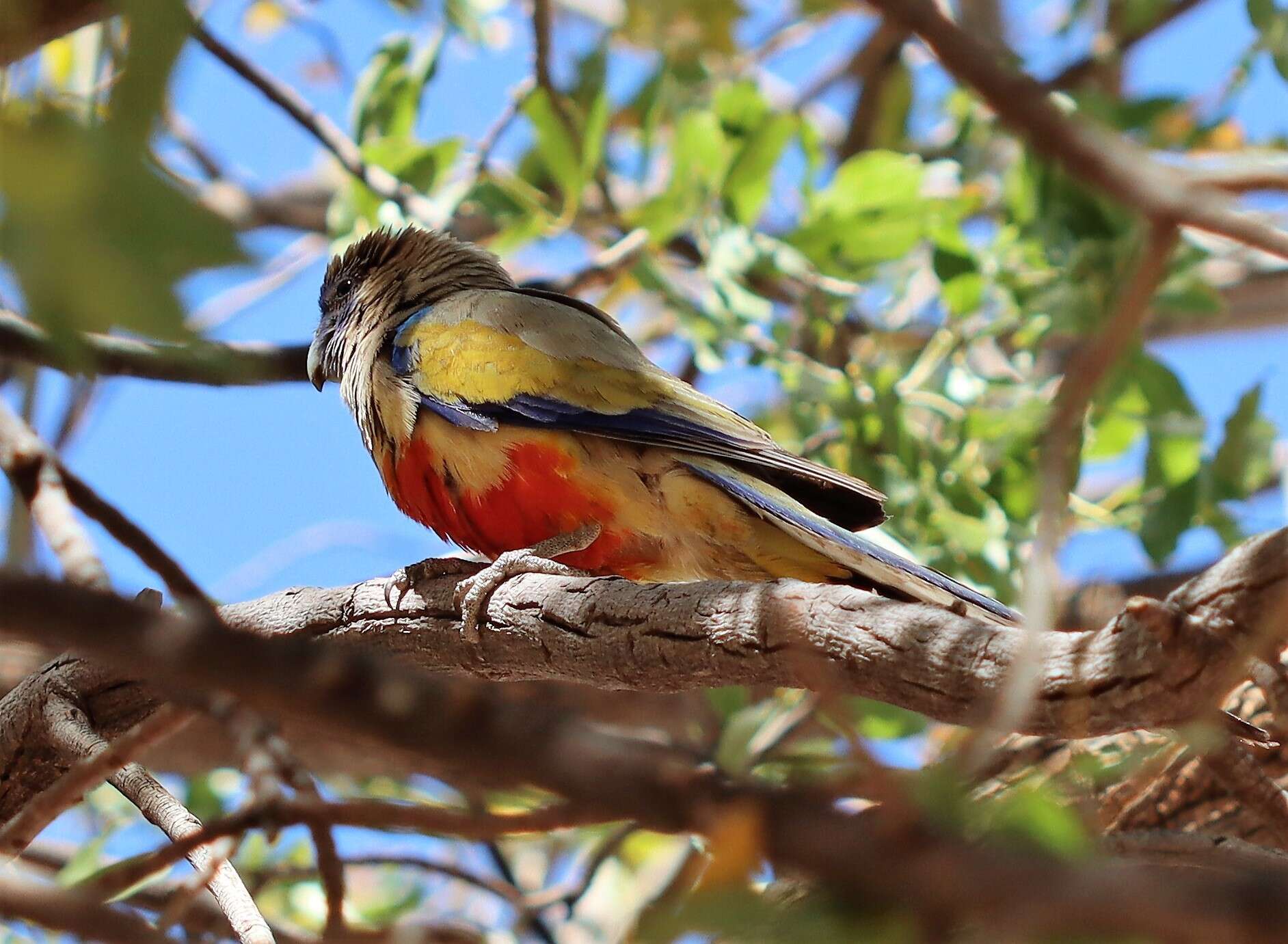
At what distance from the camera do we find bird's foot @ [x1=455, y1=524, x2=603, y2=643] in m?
3.75

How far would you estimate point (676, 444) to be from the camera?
4438 millimetres

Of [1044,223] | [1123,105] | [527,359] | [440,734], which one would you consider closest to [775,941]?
[440,734]

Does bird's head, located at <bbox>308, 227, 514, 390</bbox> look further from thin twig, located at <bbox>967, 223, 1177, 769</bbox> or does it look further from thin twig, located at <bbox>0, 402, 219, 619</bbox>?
thin twig, located at <bbox>967, 223, 1177, 769</bbox>

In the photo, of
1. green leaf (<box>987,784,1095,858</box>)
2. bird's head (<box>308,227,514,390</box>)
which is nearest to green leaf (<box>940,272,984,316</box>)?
bird's head (<box>308,227,514,390</box>)

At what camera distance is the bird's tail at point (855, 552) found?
→ 11.5 ft

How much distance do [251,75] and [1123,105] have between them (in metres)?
4.04

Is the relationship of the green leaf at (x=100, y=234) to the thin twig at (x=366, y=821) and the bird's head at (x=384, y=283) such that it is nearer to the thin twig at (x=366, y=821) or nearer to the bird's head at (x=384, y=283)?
the thin twig at (x=366, y=821)

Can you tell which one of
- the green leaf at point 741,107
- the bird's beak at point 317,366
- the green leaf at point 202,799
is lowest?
the green leaf at point 202,799

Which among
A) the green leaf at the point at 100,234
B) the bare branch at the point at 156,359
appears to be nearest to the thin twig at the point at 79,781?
the bare branch at the point at 156,359

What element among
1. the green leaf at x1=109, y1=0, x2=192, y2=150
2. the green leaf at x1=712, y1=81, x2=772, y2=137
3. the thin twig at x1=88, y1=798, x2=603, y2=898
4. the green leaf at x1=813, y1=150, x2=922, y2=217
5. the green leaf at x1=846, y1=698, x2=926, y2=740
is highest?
the green leaf at x1=712, y1=81, x2=772, y2=137

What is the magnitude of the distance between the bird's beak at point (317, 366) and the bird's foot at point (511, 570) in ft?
5.28

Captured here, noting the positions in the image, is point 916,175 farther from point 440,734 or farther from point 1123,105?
point 440,734

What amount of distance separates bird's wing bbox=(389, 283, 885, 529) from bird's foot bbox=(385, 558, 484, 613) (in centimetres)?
57

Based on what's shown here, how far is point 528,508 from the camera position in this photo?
14.9 ft
